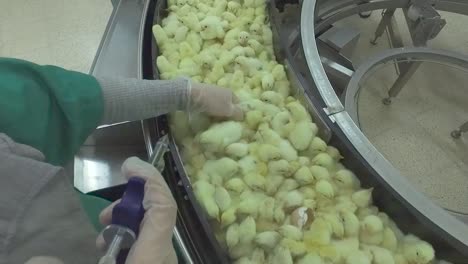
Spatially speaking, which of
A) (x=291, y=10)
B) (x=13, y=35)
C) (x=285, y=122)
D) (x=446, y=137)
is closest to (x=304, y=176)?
(x=285, y=122)

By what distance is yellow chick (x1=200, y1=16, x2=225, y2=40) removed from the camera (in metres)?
1.09

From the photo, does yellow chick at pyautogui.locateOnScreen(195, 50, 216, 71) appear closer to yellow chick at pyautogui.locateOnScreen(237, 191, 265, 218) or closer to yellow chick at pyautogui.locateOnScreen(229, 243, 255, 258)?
yellow chick at pyautogui.locateOnScreen(237, 191, 265, 218)

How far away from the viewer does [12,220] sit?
0.56 m

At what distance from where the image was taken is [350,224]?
75 centimetres

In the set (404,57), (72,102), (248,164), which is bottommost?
(404,57)

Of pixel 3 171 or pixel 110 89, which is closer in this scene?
pixel 3 171

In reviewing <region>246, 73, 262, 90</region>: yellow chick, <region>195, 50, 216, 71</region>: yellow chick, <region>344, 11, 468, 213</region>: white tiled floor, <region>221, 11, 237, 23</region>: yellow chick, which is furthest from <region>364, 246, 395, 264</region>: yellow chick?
<region>344, 11, 468, 213</region>: white tiled floor

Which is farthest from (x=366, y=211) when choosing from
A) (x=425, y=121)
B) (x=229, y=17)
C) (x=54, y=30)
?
(x=54, y=30)

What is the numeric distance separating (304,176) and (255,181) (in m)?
0.10

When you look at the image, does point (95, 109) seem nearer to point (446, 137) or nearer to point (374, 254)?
point (374, 254)

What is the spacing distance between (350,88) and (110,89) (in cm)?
68

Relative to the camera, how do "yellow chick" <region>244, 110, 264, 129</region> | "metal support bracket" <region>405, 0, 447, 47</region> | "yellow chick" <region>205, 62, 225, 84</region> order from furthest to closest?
"metal support bracket" <region>405, 0, 447, 47</region>
"yellow chick" <region>205, 62, 225, 84</region>
"yellow chick" <region>244, 110, 264, 129</region>

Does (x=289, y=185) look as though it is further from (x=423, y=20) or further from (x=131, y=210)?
(x=423, y=20)

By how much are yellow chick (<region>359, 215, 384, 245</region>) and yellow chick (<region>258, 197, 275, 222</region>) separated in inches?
6.9
